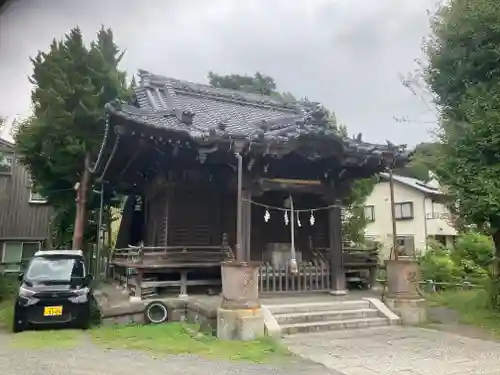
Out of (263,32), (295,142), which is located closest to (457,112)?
(295,142)

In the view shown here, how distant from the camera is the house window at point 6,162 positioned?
19.5 meters

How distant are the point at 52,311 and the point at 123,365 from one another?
3.08 meters

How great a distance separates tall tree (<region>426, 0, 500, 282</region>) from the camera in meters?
7.90

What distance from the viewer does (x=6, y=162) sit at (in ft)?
66.1

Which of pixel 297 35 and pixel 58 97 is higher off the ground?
pixel 58 97

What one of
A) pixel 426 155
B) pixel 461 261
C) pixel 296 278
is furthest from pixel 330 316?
pixel 461 261

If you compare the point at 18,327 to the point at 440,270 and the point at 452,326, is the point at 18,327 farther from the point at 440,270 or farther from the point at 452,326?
the point at 440,270

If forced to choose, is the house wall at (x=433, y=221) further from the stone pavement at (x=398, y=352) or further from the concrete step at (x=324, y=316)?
the stone pavement at (x=398, y=352)

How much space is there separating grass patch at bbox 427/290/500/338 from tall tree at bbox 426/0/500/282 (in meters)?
0.91

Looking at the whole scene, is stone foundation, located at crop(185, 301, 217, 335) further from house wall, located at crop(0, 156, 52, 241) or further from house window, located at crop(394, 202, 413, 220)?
house window, located at crop(394, 202, 413, 220)

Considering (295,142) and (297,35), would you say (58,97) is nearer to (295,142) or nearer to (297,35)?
(295,142)

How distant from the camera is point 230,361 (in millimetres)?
5469

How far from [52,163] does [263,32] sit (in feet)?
39.9

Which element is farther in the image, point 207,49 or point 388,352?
point 388,352
